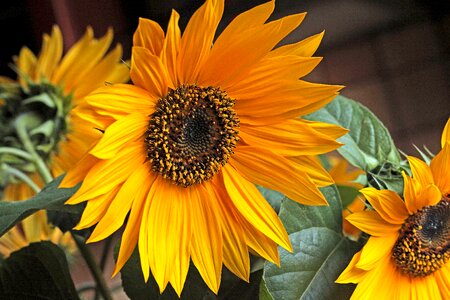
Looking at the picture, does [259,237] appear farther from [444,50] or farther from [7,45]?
[7,45]

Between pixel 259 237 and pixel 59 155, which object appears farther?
pixel 59 155

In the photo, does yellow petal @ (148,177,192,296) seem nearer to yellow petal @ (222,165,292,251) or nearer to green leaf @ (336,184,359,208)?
yellow petal @ (222,165,292,251)

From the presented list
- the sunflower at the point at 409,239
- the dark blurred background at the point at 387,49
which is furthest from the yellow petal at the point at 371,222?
the dark blurred background at the point at 387,49

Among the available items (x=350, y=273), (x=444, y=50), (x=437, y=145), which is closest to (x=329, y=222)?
(x=350, y=273)

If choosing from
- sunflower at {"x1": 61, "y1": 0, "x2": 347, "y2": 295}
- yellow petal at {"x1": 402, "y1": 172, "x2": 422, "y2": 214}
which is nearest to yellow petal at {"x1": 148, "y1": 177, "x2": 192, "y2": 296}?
sunflower at {"x1": 61, "y1": 0, "x2": 347, "y2": 295}

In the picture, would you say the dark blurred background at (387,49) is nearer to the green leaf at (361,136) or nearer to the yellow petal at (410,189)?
the green leaf at (361,136)
